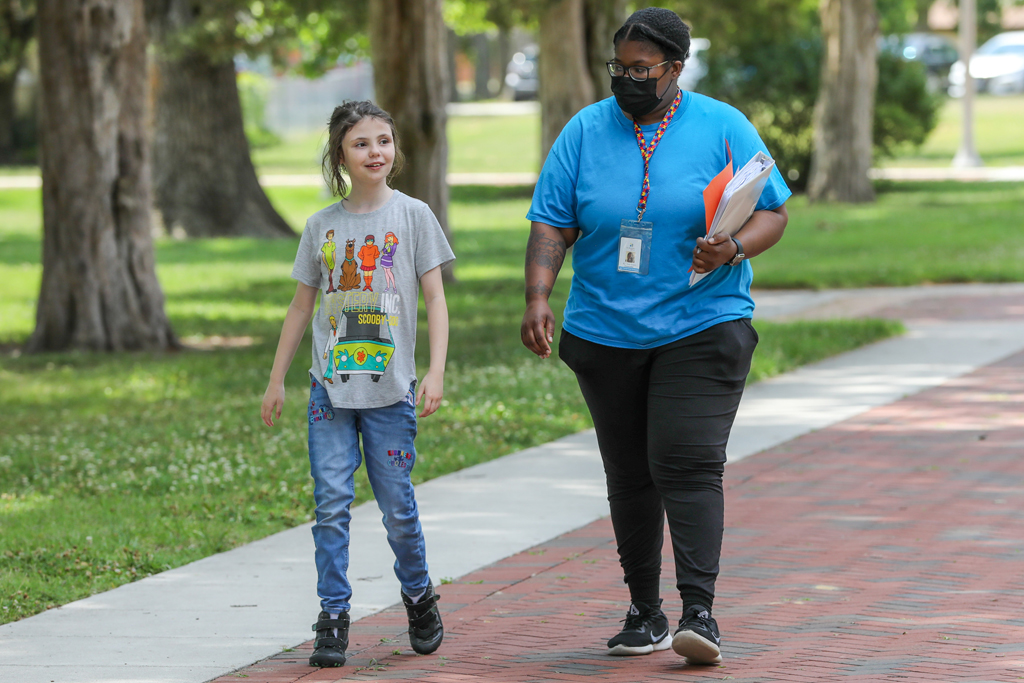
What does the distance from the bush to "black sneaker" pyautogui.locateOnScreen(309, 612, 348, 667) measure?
87.2ft

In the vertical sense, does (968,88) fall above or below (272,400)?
above

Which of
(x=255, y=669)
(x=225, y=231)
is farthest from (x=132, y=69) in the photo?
(x=225, y=231)

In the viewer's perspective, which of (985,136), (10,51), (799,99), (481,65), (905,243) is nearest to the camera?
(905,243)

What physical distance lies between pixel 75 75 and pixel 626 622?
8.66 meters

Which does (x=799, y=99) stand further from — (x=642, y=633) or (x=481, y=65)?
(x=481, y=65)

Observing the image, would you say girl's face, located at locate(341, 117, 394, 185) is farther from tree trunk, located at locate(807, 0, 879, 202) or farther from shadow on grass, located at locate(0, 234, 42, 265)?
tree trunk, located at locate(807, 0, 879, 202)

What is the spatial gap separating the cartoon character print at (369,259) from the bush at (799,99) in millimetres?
26390

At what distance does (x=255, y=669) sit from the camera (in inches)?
168

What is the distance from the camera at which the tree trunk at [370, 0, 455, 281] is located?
14406 mm

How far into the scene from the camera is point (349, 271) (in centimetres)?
420

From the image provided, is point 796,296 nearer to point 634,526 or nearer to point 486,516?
point 486,516

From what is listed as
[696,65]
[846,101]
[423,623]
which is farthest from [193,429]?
[696,65]

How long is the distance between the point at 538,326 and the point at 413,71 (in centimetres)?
1091

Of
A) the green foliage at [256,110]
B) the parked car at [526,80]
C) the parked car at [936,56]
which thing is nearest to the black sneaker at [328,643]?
the green foliage at [256,110]
